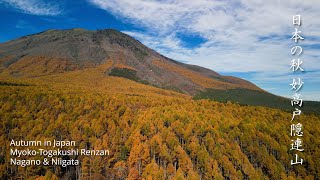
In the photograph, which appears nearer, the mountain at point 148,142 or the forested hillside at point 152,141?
the mountain at point 148,142

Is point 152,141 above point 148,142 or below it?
above

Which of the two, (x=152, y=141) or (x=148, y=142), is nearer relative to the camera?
(x=152, y=141)

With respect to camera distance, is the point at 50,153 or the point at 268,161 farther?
the point at 268,161

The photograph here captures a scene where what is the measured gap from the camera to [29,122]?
4857 inches

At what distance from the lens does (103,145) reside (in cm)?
12244

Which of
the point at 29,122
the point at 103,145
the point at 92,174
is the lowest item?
the point at 92,174

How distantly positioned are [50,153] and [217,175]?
191 ft

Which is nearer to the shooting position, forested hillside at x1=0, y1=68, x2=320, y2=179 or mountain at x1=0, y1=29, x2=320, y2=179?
mountain at x1=0, y1=29, x2=320, y2=179

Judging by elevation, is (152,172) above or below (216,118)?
below

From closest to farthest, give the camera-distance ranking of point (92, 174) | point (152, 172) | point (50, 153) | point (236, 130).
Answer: point (50, 153)
point (152, 172)
point (92, 174)
point (236, 130)

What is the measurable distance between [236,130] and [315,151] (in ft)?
123

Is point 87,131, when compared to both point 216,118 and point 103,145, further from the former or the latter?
point 216,118

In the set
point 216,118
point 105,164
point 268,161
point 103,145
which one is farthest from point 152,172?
point 216,118

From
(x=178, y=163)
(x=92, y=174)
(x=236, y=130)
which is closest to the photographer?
(x=92, y=174)
